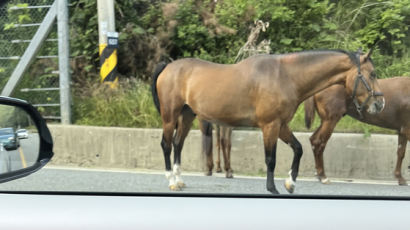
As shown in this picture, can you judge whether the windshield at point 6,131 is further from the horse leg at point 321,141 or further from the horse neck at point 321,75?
the horse neck at point 321,75

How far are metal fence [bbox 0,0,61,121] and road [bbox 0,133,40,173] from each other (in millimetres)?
265

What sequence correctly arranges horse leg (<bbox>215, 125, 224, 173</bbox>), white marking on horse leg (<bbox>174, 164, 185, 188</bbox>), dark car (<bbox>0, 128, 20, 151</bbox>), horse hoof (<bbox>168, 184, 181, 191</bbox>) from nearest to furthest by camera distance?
dark car (<bbox>0, 128, 20, 151</bbox>) < horse hoof (<bbox>168, 184, 181, 191</bbox>) < white marking on horse leg (<bbox>174, 164, 185, 188</bbox>) < horse leg (<bbox>215, 125, 224, 173</bbox>)

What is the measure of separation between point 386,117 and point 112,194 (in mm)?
1201

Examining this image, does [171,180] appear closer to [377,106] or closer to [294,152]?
[294,152]

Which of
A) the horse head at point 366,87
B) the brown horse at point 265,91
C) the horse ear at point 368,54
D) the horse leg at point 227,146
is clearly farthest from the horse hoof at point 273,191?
the horse ear at point 368,54

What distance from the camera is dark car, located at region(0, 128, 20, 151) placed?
1749mm

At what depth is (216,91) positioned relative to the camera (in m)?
2.51

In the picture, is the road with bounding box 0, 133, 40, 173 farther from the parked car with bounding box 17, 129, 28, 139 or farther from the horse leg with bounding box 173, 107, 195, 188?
the horse leg with bounding box 173, 107, 195, 188

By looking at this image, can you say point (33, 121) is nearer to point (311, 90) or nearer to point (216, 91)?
point (216, 91)

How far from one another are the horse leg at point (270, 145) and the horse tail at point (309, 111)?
5.6 inches

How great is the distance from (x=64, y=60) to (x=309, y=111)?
126 cm

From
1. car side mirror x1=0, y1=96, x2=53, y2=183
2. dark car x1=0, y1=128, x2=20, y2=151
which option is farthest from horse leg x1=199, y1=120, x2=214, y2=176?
dark car x1=0, y1=128, x2=20, y2=151

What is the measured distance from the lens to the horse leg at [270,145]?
80.5 inches

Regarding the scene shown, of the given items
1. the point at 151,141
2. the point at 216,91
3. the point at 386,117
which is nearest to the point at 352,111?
the point at 386,117
